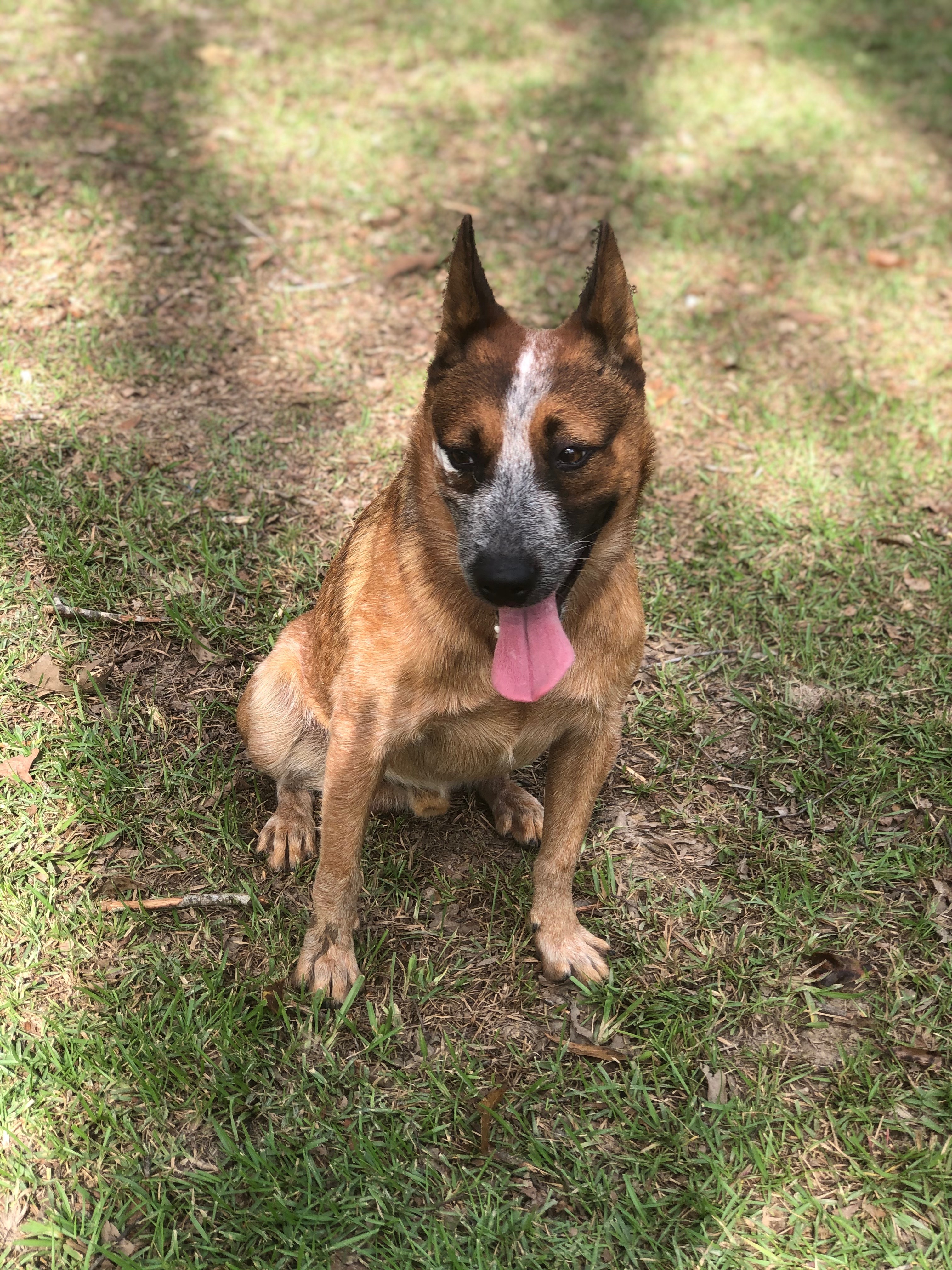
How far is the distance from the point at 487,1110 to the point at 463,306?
240 cm

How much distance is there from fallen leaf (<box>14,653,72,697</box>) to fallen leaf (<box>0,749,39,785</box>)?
290mm

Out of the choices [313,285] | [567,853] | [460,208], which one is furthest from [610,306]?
[460,208]

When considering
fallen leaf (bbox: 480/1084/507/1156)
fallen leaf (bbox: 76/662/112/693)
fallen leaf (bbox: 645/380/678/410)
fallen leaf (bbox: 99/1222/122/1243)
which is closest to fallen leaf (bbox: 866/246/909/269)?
fallen leaf (bbox: 645/380/678/410)

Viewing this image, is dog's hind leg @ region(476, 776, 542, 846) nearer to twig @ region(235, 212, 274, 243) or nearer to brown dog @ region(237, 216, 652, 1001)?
brown dog @ region(237, 216, 652, 1001)

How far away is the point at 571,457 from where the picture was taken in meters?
2.79

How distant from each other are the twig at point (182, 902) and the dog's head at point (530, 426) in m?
1.55

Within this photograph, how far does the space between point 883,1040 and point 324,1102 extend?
6.04ft

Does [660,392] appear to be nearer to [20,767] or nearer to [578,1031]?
[578,1031]

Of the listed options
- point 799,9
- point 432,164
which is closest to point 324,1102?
point 432,164

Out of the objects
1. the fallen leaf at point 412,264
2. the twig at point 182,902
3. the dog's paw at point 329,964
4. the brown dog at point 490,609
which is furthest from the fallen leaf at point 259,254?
the dog's paw at point 329,964

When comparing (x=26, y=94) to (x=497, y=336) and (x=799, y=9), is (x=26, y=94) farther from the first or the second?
Answer: (x=799, y=9)

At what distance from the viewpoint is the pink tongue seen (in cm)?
290

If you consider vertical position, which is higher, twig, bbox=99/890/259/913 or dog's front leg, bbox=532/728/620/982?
dog's front leg, bbox=532/728/620/982

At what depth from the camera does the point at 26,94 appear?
7.48 m
